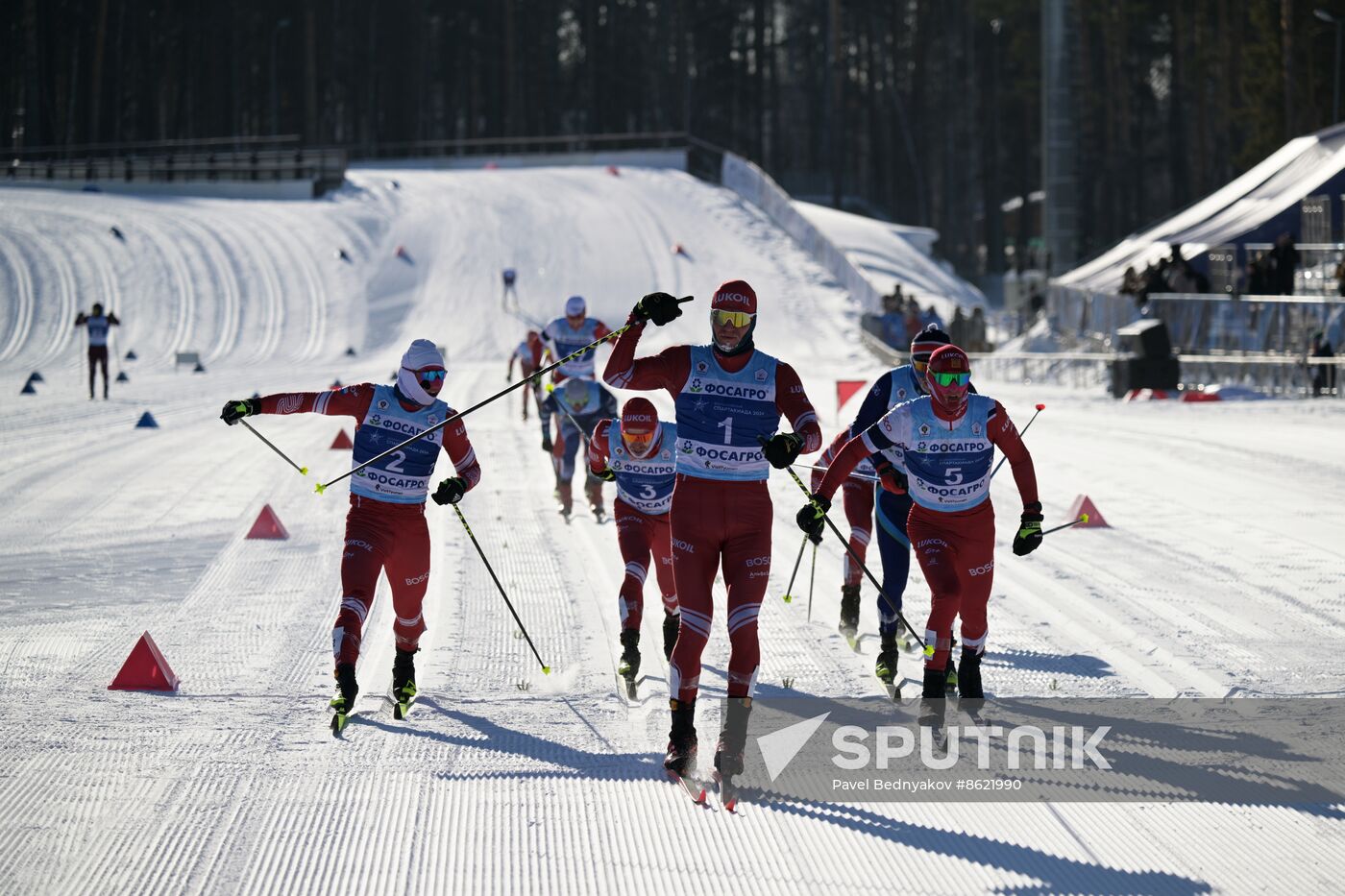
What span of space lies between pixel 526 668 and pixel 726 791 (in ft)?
9.57

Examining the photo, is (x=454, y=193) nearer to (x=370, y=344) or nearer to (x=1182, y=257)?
(x=370, y=344)

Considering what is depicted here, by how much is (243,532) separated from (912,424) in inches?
348

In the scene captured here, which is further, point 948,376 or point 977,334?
point 977,334

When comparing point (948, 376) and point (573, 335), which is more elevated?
point (573, 335)

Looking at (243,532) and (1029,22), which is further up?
(1029,22)

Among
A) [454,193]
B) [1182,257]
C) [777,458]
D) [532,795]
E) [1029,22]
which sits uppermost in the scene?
[1029,22]

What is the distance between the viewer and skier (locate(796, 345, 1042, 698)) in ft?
26.1

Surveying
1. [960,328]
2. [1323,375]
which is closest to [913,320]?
[960,328]

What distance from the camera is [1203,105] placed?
65.4 metres

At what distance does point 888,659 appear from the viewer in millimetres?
9031

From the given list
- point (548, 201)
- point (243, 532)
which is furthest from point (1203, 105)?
point (243, 532)

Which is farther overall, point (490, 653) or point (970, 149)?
point (970, 149)

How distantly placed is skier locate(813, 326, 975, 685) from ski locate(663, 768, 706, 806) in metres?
1.76

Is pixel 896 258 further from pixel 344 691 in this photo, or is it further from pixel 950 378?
pixel 344 691
